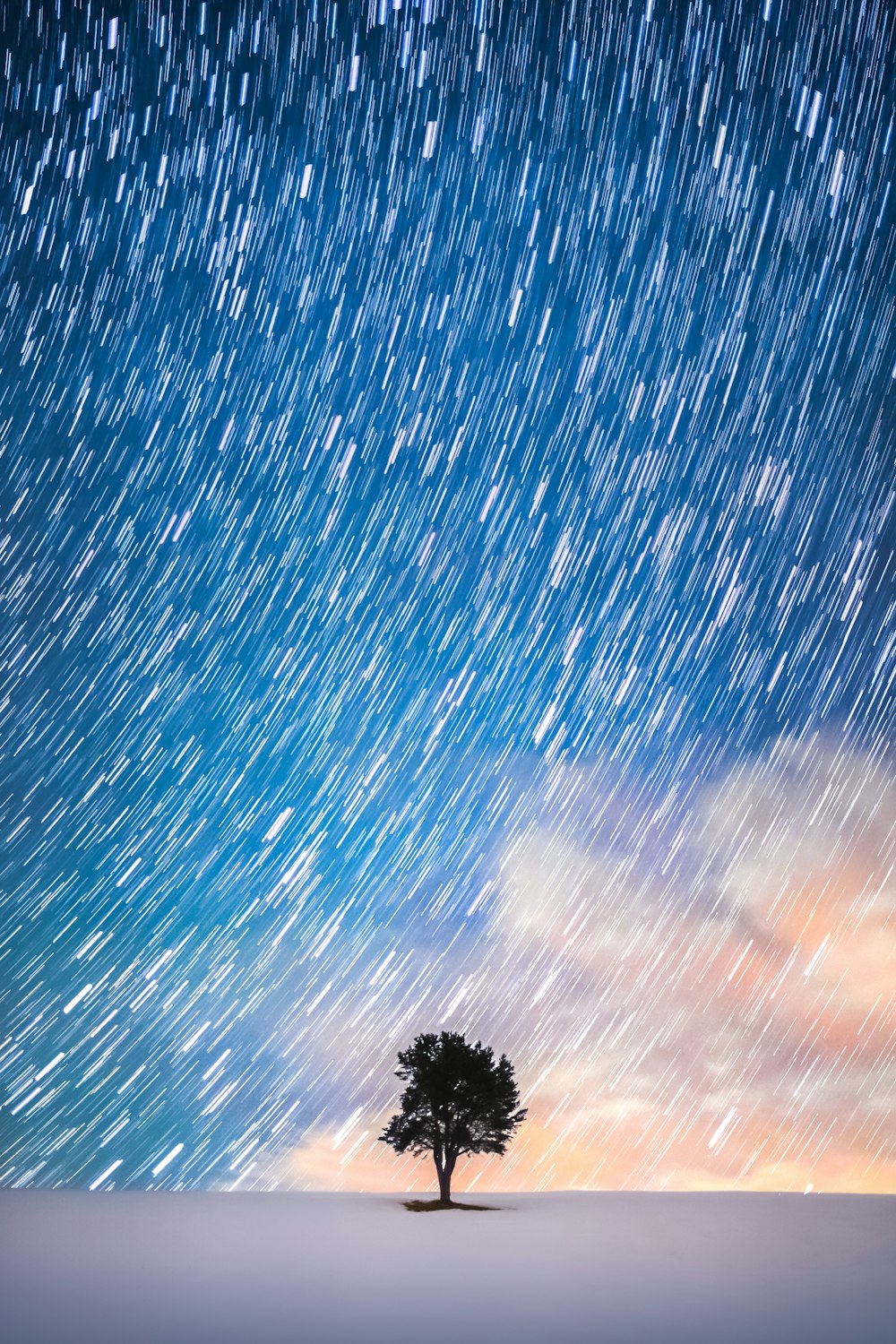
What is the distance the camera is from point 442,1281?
13758 mm

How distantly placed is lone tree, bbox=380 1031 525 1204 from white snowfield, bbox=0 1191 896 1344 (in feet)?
12.4

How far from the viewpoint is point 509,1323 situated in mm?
10594

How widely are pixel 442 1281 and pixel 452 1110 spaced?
1830cm

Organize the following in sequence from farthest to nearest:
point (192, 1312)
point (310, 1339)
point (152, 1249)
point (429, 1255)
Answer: point (152, 1249) < point (429, 1255) < point (192, 1312) < point (310, 1339)

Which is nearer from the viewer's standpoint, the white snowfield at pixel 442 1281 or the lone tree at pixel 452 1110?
the white snowfield at pixel 442 1281

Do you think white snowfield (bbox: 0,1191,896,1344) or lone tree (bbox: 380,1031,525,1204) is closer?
white snowfield (bbox: 0,1191,896,1344)

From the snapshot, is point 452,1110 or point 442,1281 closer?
point 442,1281

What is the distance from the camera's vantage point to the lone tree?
3125cm

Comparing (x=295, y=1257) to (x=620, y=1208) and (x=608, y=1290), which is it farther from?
(x=620, y=1208)

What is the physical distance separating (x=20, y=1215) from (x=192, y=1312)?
949 inches

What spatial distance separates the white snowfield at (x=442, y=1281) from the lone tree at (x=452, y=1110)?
3.79m

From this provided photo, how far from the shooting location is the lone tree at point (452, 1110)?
103ft

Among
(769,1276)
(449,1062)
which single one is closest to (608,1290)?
(769,1276)

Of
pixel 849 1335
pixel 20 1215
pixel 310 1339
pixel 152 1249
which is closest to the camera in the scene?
pixel 310 1339
